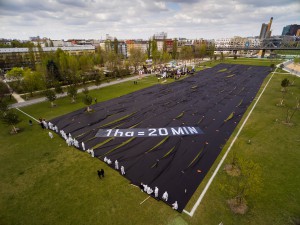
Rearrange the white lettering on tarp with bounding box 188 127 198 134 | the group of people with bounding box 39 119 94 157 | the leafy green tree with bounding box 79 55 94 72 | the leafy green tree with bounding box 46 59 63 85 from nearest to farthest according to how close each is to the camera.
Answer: the group of people with bounding box 39 119 94 157 < the white lettering on tarp with bounding box 188 127 198 134 < the leafy green tree with bounding box 46 59 63 85 < the leafy green tree with bounding box 79 55 94 72

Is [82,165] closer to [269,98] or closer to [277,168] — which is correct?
[277,168]

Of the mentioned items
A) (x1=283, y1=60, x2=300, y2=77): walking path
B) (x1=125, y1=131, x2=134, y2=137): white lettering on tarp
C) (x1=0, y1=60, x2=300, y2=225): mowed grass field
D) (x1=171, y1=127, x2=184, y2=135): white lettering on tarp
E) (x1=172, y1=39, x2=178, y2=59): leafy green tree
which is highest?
(x1=172, y1=39, x2=178, y2=59): leafy green tree

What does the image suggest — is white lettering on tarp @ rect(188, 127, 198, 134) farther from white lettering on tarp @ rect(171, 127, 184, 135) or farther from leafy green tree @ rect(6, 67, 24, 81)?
leafy green tree @ rect(6, 67, 24, 81)

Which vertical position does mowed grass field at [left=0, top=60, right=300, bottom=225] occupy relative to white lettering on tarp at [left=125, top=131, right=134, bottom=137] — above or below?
below

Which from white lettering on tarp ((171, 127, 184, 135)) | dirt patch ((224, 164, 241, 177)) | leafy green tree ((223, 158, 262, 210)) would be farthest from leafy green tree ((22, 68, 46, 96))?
leafy green tree ((223, 158, 262, 210))

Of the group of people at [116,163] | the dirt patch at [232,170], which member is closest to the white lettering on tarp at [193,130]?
the dirt patch at [232,170]

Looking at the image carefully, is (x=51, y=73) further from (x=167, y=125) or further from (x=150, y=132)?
(x=167, y=125)

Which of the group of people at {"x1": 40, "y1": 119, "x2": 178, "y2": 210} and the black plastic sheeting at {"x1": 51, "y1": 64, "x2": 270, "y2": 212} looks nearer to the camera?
the group of people at {"x1": 40, "y1": 119, "x2": 178, "y2": 210}
